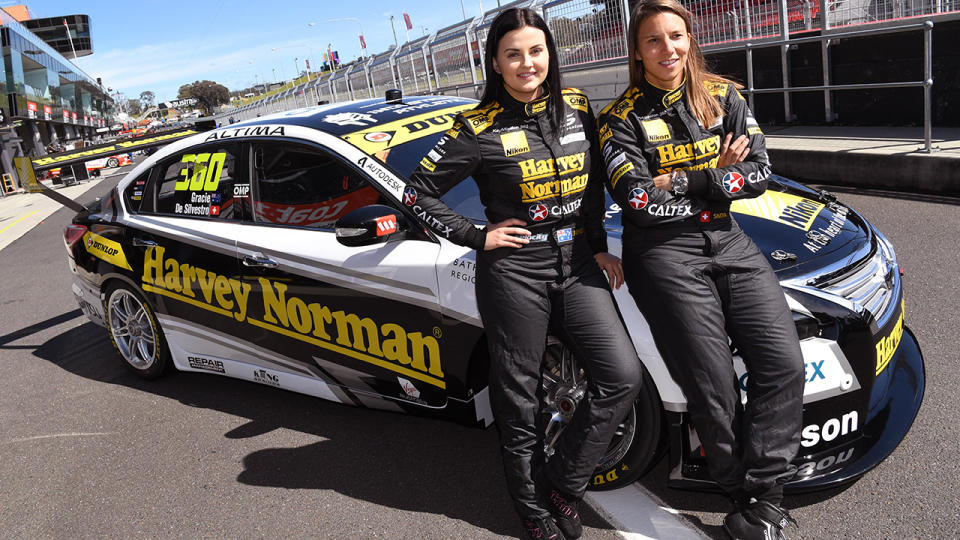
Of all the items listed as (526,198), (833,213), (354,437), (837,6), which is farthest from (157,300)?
(837,6)

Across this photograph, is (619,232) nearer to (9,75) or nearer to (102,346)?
(102,346)

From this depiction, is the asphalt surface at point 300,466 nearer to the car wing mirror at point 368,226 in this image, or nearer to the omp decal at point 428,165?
the car wing mirror at point 368,226

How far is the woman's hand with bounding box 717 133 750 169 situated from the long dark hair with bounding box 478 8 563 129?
59 centimetres

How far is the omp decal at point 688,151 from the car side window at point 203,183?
247cm

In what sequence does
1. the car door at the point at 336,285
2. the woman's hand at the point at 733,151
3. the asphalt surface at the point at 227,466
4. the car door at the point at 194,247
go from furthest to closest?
the car door at the point at 194,247
the car door at the point at 336,285
the asphalt surface at the point at 227,466
the woman's hand at the point at 733,151

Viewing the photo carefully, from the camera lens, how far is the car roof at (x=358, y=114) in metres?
4.04

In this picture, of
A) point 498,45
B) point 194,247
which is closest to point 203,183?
point 194,247

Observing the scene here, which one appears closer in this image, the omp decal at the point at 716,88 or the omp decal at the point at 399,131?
the omp decal at the point at 716,88

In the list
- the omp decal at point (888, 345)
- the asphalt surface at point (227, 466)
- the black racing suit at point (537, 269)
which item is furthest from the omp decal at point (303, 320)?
the omp decal at point (888, 345)

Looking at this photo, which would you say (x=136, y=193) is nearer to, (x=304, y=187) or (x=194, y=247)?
(x=194, y=247)

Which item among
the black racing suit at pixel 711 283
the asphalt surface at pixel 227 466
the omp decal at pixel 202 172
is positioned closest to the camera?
the black racing suit at pixel 711 283

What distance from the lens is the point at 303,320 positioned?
155 inches

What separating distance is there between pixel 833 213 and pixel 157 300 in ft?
12.8

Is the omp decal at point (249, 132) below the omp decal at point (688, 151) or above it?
above
